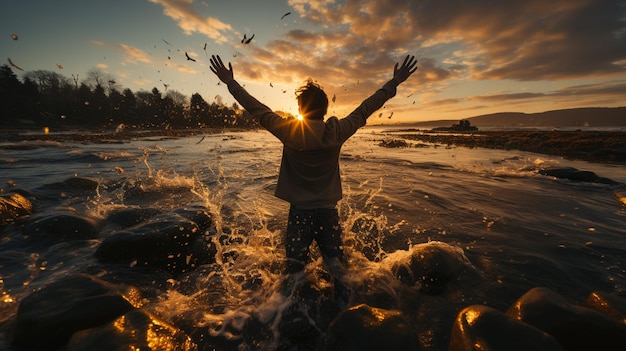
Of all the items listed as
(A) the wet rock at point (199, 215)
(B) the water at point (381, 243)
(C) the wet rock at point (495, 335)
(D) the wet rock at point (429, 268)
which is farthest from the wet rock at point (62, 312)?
(D) the wet rock at point (429, 268)

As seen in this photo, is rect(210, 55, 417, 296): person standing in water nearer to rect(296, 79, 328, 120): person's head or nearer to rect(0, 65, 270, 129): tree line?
rect(296, 79, 328, 120): person's head

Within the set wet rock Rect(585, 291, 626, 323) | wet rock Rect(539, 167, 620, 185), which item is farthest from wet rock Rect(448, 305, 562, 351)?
wet rock Rect(539, 167, 620, 185)

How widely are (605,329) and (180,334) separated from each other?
4196 millimetres

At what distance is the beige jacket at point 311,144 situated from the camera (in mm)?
2660

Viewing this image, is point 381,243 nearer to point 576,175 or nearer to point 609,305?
point 609,305

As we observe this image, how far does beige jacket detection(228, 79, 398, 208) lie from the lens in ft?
8.73

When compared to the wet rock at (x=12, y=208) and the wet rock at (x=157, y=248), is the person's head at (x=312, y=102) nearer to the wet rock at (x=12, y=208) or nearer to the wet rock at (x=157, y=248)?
the wet rock at (x=157, y=248)

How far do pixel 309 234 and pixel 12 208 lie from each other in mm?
7415

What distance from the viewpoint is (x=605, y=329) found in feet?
8.30

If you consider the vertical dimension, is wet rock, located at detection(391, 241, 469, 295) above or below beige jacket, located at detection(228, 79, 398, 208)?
below

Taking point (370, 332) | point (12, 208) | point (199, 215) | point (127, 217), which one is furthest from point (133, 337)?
point (12, 208)

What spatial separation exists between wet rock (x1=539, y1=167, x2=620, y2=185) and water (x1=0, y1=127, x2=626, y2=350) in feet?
1.98

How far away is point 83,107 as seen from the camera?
195 ft

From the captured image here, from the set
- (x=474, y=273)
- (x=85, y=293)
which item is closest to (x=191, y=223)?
(x=85, y=293)
